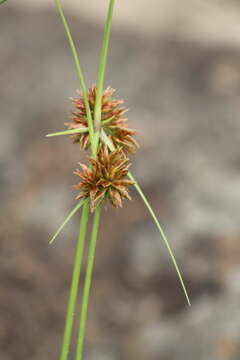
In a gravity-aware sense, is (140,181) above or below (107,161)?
above

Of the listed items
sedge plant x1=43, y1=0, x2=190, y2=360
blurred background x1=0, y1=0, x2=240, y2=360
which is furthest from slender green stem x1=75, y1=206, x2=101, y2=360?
blurred background x1=0, y1=0, x2=240, y2=360

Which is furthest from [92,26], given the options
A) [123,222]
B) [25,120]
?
[123,222]

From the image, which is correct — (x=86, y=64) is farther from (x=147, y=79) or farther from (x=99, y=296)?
(x=99, y=296)

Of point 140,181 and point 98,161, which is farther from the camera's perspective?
point 140,181

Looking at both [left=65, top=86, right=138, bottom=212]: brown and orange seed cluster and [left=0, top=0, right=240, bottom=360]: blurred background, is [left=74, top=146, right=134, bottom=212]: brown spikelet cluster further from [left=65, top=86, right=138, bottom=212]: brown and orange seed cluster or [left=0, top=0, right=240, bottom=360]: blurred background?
[left=0, top=0, right=240, bottom=360]: blurred background

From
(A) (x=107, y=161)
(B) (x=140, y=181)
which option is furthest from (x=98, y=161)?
(B) (x=140, y=181)

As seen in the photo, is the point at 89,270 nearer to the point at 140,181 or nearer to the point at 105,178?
the point at 105,178
